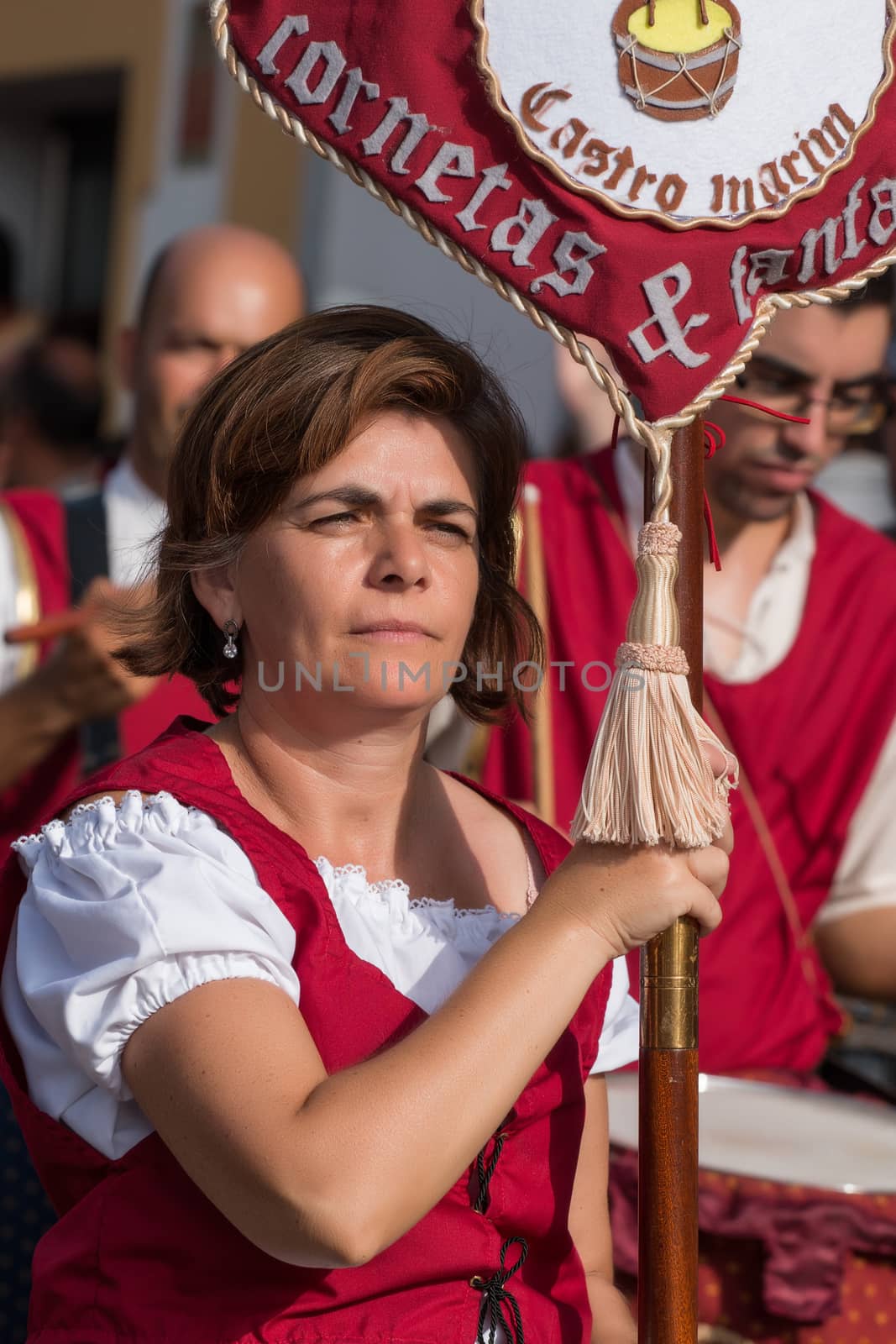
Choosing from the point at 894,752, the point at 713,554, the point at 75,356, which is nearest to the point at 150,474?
the point at 894,752

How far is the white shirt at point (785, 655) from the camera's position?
2721mm

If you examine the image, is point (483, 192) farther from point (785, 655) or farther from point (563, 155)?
point (785, 655)

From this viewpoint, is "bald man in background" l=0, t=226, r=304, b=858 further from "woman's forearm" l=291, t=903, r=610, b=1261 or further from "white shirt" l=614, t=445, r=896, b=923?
"woman's forearm" l=291, t=903, r=610, b=1261

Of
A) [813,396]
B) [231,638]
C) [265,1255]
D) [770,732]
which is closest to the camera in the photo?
[265,1255]

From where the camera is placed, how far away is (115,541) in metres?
2.93

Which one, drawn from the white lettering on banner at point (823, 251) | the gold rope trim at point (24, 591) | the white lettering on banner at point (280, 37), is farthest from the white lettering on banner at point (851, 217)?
the gold rope trim at point (24, 591)

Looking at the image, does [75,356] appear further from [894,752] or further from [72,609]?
[894,752]

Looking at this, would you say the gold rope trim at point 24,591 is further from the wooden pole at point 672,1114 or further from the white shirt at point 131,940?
the wooden pole at point 672,1114

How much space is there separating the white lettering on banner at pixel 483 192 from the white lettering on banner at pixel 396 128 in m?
0.06

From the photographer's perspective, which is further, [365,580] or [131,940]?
[365,580]

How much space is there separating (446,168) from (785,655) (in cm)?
146

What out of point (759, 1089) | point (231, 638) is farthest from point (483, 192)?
point (759, 1089)

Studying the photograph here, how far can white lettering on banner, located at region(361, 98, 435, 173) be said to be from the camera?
4.77ft

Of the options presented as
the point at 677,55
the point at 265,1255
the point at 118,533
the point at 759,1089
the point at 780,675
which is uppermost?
the point at 677,55
